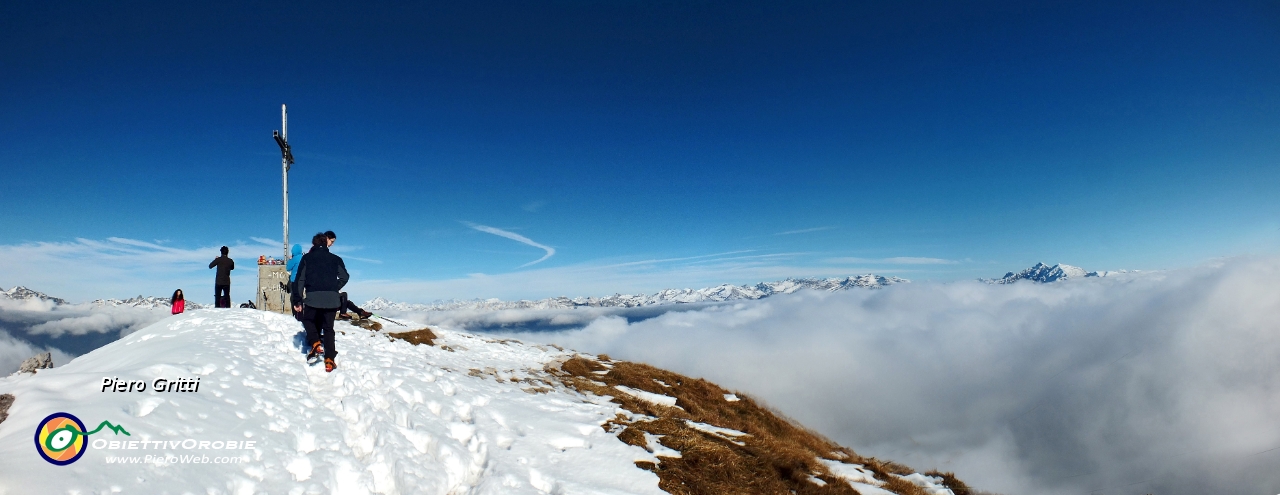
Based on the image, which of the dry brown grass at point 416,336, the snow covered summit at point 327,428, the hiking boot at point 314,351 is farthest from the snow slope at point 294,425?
the dry brown grass at point 416,336

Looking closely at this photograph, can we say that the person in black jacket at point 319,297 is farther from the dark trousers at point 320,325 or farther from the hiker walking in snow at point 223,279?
the hiker walking in snow at point 223,279

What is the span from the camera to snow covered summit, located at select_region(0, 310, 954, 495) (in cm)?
544

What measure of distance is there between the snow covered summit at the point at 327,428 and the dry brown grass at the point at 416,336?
2510 millimetres

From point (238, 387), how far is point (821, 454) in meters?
14.8

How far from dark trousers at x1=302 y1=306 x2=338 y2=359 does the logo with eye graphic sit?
5.56m

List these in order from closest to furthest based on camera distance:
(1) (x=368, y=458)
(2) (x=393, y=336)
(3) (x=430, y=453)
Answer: (1) (x=368, y=458), (3) (x=430, y=453), (2) (x=393, y=336)

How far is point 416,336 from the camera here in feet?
A: 61.5

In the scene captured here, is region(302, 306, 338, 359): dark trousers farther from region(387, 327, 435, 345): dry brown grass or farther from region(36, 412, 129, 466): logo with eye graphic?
region(387, 327, 435, 345): dry brown grass

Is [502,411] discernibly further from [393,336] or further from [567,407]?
[393,336]

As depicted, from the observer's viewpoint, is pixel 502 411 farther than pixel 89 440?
Yes

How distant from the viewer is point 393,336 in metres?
17.8

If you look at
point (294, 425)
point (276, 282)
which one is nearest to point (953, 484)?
A: point (294, 425)

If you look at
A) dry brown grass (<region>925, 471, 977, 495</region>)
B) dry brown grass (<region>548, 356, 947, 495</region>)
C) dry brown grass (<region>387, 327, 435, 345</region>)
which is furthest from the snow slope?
dry brown grass (<region>925, 471, 977, 495</region>)

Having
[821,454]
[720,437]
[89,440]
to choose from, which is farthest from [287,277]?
[821,454]
